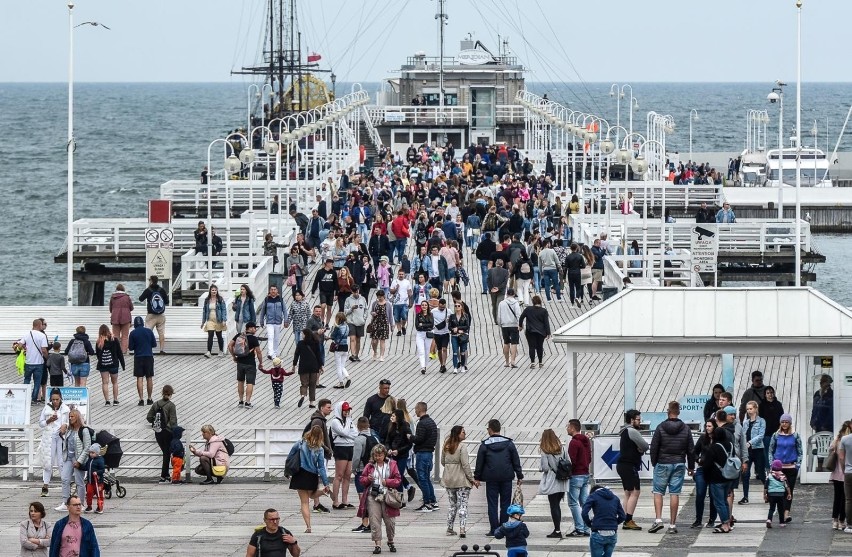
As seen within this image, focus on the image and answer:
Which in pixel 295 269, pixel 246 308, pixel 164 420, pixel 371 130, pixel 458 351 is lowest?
pixel 164 420

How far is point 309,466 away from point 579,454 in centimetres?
268

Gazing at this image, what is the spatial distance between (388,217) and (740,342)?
813 inches

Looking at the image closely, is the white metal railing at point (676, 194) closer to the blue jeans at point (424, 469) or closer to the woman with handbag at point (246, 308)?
the woman with handbag at point (246, 308)

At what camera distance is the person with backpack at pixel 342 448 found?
20.1 m

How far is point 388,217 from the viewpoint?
41.1 meters

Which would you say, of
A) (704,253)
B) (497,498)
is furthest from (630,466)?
(704,253)

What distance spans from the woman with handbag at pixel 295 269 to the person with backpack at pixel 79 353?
18.9 feet

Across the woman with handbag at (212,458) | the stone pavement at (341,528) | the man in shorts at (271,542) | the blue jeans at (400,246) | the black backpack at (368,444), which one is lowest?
the stone pavement at (341,528)

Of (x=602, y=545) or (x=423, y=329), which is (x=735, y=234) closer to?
(x=423, y=329)

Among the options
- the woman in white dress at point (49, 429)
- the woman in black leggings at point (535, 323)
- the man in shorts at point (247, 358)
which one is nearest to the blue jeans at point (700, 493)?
the woman in white dress at point (49, 429)

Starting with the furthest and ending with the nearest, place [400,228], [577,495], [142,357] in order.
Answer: [400,228] → [142,357] → [577,495]

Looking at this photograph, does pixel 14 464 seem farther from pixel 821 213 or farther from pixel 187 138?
pixel 187 138

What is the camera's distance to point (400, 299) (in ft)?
104

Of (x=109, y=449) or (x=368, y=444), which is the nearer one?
(x=368, y=444)
